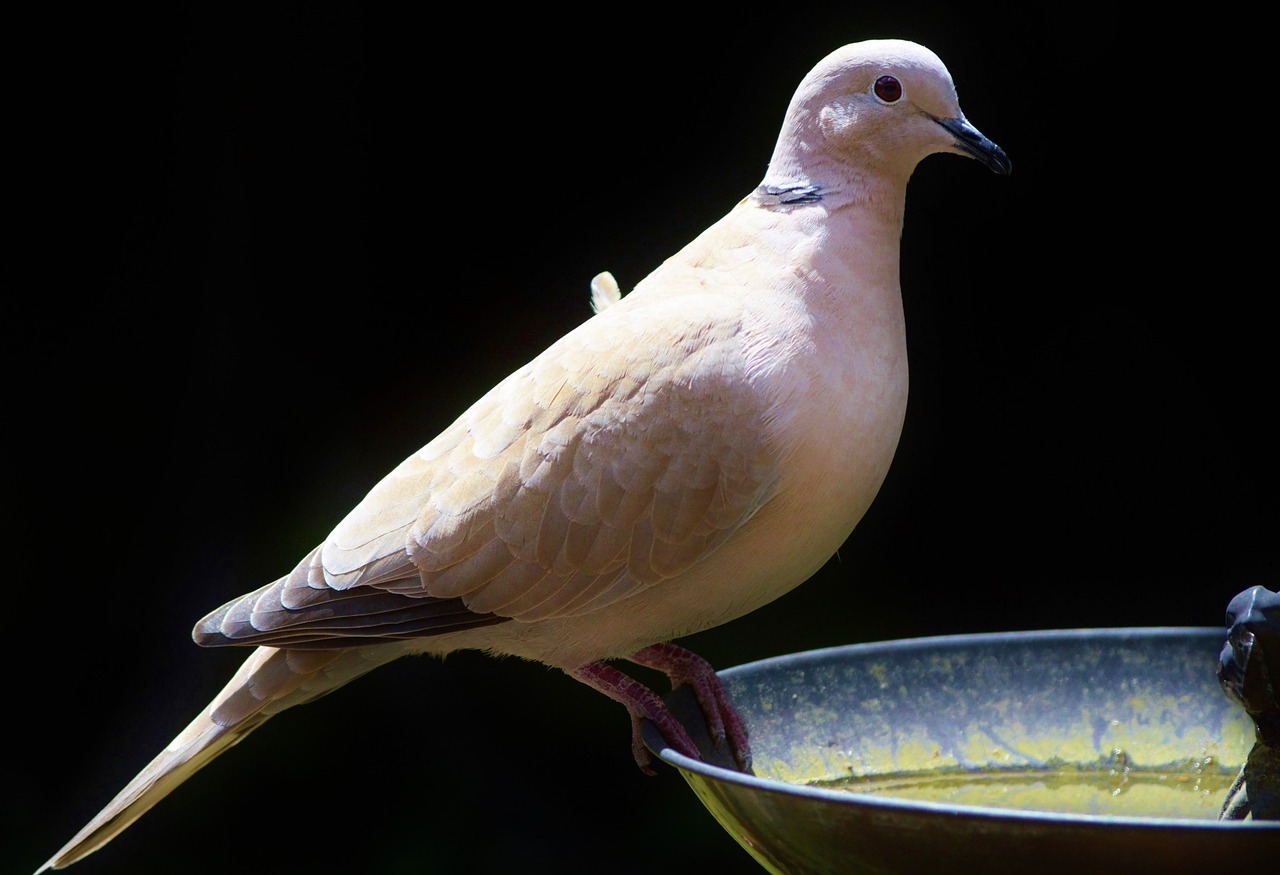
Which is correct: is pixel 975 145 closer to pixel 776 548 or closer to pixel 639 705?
pixel 776 548

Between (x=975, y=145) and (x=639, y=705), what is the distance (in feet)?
2.61

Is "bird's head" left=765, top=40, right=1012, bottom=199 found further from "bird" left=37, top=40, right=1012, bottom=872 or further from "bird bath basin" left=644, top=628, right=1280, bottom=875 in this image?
"bird bath basin" left=644, top=628, right=1280, bottom=875

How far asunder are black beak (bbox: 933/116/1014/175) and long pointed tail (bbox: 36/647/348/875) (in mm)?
1010

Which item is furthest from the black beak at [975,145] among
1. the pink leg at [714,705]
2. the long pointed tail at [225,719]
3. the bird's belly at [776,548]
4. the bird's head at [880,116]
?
the long pointed tail at [225,719]

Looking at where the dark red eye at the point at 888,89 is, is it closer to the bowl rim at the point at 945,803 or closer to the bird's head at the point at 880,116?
the bird's head at the point at 880,116

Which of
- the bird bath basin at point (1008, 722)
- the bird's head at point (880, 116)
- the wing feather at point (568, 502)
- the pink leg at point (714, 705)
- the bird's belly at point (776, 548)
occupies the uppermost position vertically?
the bird's head at point (880, 116)

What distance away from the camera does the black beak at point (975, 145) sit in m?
1.75

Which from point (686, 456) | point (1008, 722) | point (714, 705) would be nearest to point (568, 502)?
point (686, 456)

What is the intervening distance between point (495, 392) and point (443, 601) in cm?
30

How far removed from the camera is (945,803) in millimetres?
1296

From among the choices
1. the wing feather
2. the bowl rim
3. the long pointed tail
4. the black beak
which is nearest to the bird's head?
the black beak

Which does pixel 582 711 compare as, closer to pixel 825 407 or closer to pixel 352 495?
pixel 352 495

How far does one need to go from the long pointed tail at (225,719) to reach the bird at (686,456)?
21 millimetres

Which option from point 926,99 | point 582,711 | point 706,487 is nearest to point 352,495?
point 582,711
